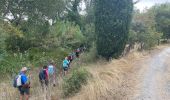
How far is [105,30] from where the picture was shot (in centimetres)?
2725

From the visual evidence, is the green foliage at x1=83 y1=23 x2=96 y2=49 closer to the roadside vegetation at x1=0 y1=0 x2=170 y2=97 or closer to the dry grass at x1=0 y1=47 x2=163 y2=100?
the roadside vegetation at x1=0 y1=0 x2=170 y2=97

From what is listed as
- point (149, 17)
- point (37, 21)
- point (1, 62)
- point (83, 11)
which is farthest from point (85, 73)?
point (83, 11)

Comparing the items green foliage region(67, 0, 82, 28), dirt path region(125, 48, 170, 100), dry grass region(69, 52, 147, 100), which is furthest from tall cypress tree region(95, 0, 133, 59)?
green foliage region(67, 0, 82, 28)

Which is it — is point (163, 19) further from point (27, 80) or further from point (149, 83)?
point (27, 80)

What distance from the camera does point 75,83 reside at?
56.3 ft

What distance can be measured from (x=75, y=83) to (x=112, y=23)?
35.1ft

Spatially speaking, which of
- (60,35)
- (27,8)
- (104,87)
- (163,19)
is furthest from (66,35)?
(104,87)

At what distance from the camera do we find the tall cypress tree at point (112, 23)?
27.0 meters

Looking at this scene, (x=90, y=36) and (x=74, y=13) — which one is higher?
(x=74, y=13)

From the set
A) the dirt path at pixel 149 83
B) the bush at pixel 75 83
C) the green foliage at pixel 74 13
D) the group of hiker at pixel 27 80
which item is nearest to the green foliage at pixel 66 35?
the green foliage at pixel 74 13

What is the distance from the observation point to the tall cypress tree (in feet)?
88.6

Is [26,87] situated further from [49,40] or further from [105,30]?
[49,40]

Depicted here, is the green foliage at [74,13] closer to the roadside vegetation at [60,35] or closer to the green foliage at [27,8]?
the roadside vegetation at [60,35]

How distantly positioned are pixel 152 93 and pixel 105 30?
11877mm
